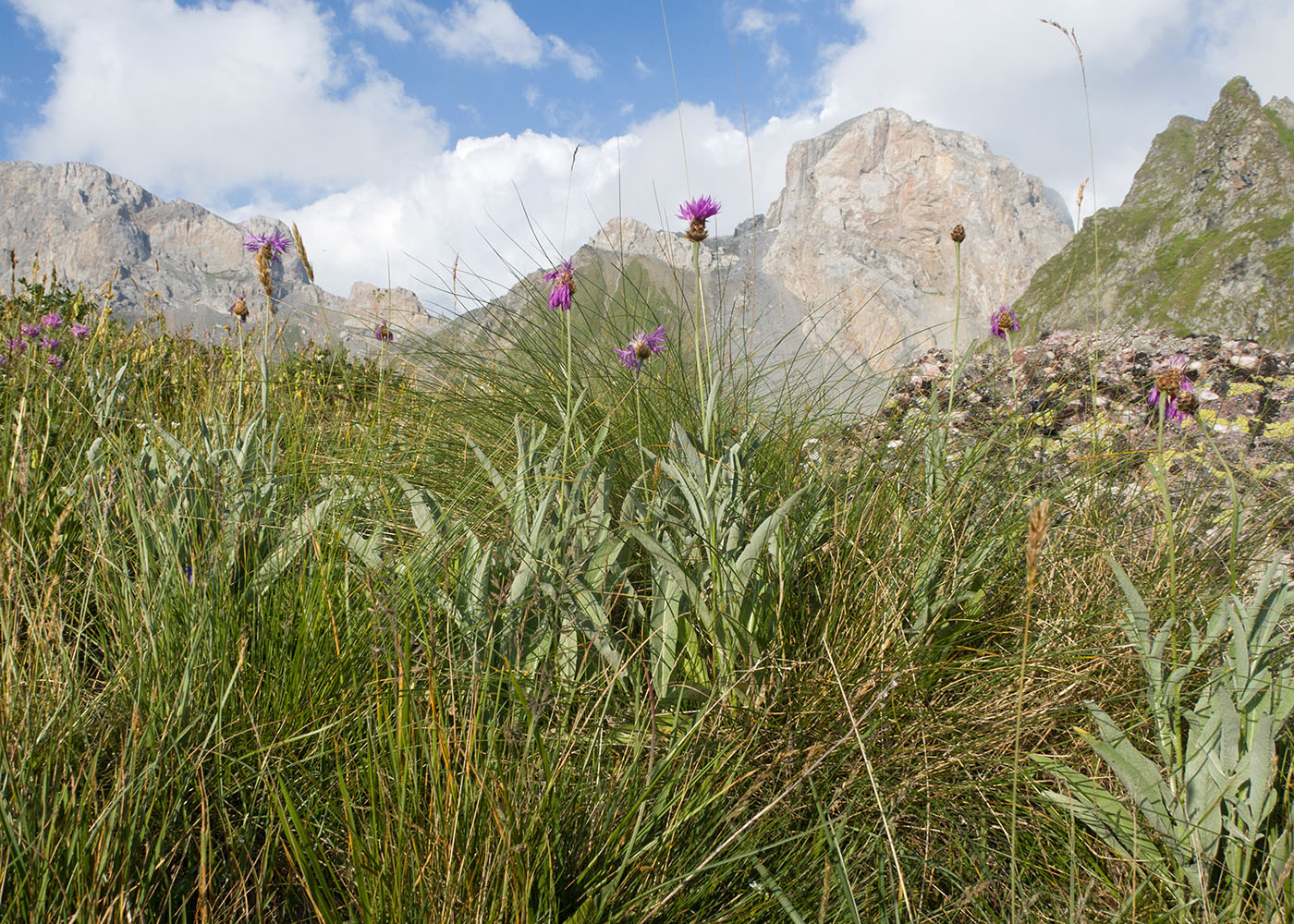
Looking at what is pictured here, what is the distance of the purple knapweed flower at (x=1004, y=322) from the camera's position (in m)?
2.23

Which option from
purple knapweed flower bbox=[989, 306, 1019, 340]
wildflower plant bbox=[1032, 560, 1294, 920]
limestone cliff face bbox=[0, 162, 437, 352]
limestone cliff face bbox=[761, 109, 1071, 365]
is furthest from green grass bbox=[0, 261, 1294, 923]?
limestone cliff face bbox=[0, 162, 437, 352]

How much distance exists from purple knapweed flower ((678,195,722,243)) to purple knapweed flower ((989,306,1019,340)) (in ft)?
3.36

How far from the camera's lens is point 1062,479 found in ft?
6.55

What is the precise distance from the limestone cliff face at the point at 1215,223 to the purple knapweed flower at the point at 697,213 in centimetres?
5588

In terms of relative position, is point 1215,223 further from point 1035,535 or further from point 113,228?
point 113,228

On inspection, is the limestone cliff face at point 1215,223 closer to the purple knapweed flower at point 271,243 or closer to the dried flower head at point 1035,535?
the purple knapweed flower at point 271,243

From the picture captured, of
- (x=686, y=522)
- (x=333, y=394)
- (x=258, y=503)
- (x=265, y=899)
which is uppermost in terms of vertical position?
(x=333, y=394)

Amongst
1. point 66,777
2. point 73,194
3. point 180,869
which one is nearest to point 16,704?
point 66,777

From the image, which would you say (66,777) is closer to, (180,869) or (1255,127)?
(180,869)

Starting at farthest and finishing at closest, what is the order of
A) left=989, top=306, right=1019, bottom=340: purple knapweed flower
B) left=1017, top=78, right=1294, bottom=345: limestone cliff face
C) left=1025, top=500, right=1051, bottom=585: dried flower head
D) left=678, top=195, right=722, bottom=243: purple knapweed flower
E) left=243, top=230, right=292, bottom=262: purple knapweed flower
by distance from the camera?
left=1017, top=78, right=1294, bottom=345: limestone cliff face
left=243, top=230, right=292, bottom=262: purple knapweed flower
left=989, top=306, right=1019, bottom=340: purple knapweed flower
left=678, top=195, right=722, bottom=243: purple knapweed flower
left=1025, top=500, right=1051, bottom=585: dried flower head

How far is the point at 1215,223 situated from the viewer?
73500mm

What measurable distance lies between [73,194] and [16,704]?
186641mm

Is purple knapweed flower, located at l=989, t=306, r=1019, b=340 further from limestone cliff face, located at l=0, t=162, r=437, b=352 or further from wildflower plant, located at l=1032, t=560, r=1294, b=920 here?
limestone cliff face, located at l=0, t=162, r=437, b=352

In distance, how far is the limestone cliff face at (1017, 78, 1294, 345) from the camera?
60656 mm
